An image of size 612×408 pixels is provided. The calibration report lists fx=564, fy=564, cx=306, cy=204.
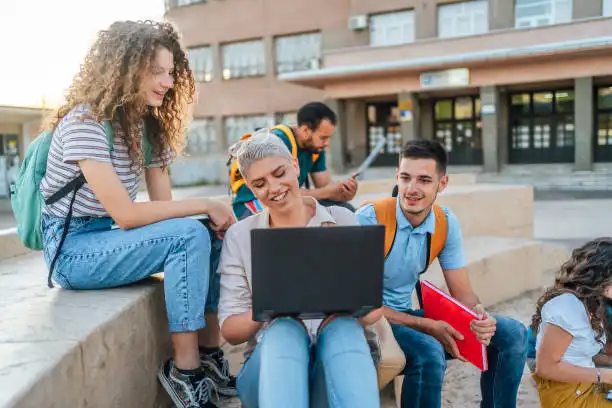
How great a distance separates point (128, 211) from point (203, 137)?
2380 centimetres

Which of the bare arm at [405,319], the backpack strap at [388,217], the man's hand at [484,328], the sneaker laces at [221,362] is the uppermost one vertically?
the backpack strap at [388,217]

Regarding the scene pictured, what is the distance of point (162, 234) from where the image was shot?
218 cm

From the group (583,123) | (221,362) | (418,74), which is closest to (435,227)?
(221,362)

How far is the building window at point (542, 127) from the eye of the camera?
62.8ft

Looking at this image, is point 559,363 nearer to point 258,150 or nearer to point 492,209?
point 258,150

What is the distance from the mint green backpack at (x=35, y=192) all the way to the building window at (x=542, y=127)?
1950 cm

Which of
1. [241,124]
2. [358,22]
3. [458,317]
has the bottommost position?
[458,317]

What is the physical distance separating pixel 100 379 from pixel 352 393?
33.5 inches

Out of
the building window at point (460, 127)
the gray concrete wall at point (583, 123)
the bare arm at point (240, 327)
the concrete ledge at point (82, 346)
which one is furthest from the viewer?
the building window at point (460, 127)

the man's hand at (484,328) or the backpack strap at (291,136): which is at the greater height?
the backpack strap at (291,136)

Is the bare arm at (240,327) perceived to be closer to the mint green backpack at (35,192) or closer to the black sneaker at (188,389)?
the black sneaker at (188,389)

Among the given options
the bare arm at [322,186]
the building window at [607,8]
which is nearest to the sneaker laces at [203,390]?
the bare arm at [322,186]

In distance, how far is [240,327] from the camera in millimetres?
1963

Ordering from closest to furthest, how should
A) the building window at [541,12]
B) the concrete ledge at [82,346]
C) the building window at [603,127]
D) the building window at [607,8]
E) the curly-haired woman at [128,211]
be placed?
the concrete ledge at [82,346], the curly-haired woman at [128,211], the building window at [607,8], the building window at [541,12], the building window at [603,127]
